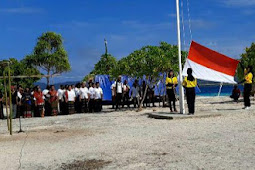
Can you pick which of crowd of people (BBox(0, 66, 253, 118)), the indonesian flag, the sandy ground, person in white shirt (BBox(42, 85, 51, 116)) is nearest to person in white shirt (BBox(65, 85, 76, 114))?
crowd of people (BBox(0, 66, 253, 118))

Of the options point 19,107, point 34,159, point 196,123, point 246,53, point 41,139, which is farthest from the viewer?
point 246,53

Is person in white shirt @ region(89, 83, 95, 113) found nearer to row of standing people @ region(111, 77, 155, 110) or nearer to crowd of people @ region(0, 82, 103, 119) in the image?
crowd of people @ region(0, 82, 103, 119)

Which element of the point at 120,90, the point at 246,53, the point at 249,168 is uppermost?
the point at 246,53

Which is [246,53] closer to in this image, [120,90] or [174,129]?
[120,90]

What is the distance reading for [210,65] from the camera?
50.2 ft

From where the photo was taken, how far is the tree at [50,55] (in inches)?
1989

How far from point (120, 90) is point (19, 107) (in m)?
5.23

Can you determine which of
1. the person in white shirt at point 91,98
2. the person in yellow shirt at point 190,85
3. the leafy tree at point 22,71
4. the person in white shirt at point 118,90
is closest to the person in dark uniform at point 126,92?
the person in white shirt at point 118,90

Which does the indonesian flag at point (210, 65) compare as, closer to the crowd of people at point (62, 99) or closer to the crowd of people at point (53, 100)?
the crowd of people at point (62, 99)

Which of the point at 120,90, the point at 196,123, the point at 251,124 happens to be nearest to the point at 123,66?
the point at 120,90

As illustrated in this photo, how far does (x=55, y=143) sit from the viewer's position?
32.0 ft

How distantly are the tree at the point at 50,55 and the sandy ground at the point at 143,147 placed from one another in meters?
39.1

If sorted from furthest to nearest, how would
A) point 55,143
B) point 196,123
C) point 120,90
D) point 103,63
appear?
point 103,63 < point 120,90 < point 196,123 < point 55,143

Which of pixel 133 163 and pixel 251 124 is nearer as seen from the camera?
pixel 133 163
